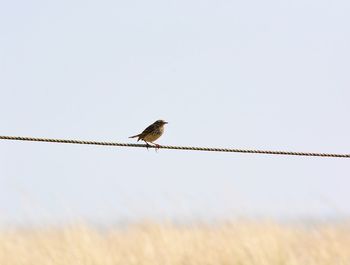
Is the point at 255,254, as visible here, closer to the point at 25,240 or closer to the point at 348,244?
the point at 348,244

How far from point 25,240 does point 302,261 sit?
10.4ft

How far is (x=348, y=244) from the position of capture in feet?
36.0

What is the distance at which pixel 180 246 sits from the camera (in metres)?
11.0

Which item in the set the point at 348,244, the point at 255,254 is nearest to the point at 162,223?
the point at 255,254

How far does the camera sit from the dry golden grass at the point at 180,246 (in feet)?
35.1

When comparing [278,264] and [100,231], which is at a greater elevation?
[100,231]

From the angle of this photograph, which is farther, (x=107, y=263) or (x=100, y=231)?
(x=100, y=231)

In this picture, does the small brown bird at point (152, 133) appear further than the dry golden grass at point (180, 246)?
No

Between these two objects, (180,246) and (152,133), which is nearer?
(152,133)

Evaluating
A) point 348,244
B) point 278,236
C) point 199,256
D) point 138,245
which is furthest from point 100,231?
point 348,244

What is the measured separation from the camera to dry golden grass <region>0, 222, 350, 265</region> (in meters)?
10.7

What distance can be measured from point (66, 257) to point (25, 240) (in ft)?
2.12

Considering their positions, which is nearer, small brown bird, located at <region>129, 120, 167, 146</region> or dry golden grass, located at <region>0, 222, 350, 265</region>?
small brown bird, located at <region>129, 120, 167, 146</region>

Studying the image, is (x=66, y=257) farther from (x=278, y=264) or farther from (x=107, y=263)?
(x=278, y=264)
